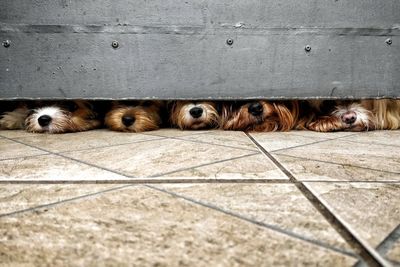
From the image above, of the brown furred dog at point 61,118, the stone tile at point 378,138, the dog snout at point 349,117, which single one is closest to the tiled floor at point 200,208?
the stone tile at point 378,138

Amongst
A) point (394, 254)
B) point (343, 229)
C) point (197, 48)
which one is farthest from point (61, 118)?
point (394, 254)

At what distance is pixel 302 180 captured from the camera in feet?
3.81

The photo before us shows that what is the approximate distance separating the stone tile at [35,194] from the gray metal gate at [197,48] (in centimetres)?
165

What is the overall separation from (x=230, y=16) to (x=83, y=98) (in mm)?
1250

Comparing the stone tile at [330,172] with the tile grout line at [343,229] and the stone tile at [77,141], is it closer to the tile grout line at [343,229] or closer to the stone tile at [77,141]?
the tile grout line at [343,229]

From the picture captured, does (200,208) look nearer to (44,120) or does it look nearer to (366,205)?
(366,205)

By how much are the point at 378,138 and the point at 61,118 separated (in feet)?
7.32

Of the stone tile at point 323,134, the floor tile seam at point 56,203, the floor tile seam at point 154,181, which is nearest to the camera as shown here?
the floor tile seam at point 56,203

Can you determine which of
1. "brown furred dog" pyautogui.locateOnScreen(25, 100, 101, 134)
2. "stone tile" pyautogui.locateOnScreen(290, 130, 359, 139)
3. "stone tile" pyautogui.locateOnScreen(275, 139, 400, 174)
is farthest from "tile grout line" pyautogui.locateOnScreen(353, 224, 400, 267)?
"brown furred dog" pyautogui.locateOnScreen(25, 100, 101, 134)

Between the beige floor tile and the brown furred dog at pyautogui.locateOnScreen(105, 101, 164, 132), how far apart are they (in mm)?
1825

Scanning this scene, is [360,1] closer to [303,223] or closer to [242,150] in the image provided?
[242,150]

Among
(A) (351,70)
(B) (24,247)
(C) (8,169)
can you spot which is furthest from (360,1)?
(B) (24,247)

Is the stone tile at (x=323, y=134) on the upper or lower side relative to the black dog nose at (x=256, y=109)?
lower

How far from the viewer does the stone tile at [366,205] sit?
2.49ft
